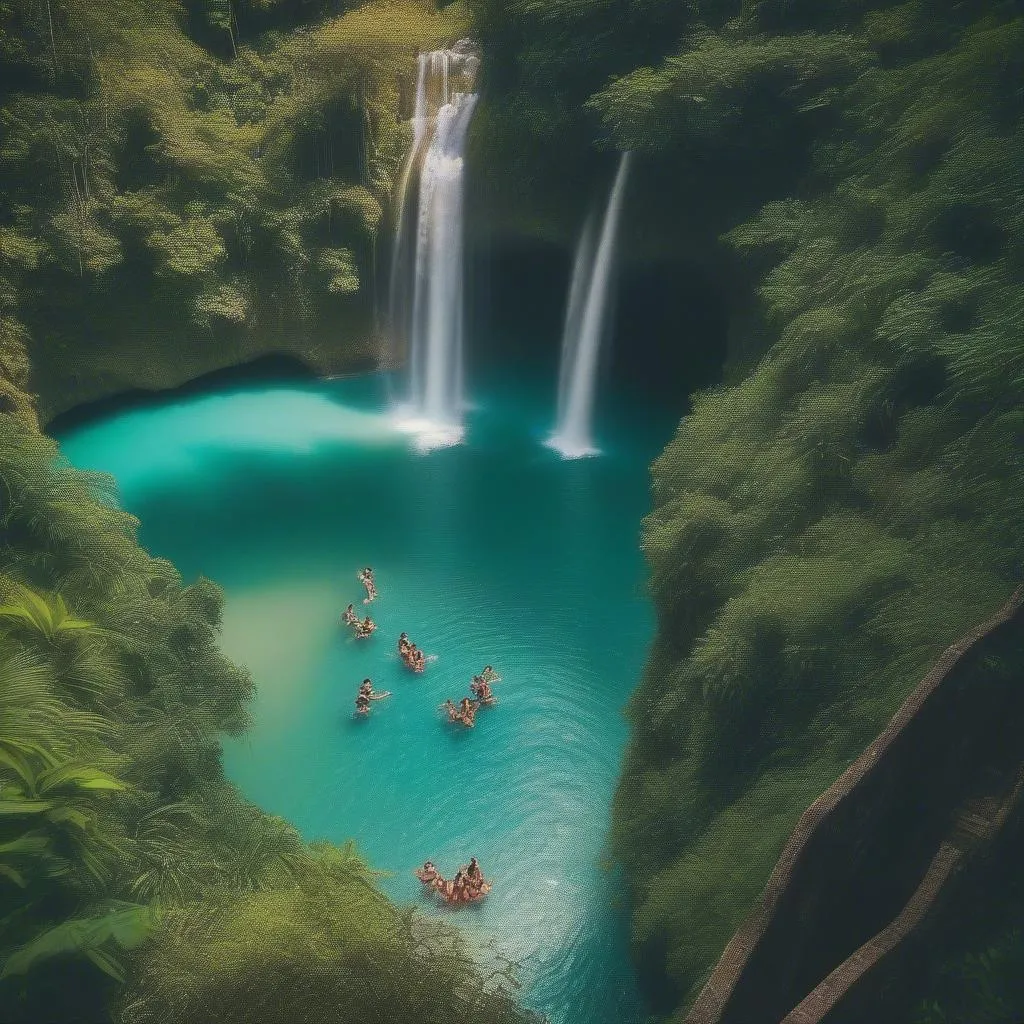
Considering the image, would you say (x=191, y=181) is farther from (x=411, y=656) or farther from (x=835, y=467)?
(x=835, y=467)

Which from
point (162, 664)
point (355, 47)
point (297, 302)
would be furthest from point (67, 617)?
point (355, 47)

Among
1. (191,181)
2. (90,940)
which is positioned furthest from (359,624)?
(191,181)

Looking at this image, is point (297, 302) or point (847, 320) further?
point (297, 302)

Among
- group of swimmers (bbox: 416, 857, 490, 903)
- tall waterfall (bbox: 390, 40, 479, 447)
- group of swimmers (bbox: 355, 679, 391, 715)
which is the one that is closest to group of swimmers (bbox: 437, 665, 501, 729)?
group of swimmers (bbox: 355, 679, 391, 715)

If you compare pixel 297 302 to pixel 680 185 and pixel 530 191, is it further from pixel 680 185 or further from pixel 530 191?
pixel 680 185

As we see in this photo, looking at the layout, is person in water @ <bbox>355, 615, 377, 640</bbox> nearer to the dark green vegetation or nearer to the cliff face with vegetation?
the dark green vegetation

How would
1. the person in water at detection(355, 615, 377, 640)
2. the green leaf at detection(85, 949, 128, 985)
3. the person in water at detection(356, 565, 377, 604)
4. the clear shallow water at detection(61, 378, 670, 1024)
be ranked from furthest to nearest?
the person in water at detection(356, 565, 377, 604)
the person in water at detection(355, 615, 377, 640)
the clear shallow water at detection(61, 378, 670, 1024)
the green leaf at detection(85, 949, 128, 985)

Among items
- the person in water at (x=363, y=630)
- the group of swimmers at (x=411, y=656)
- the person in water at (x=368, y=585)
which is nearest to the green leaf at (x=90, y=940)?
the group of swimmers at (x=411, y=656)
